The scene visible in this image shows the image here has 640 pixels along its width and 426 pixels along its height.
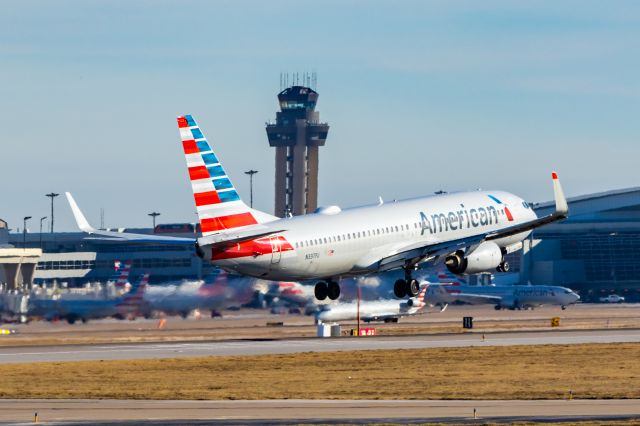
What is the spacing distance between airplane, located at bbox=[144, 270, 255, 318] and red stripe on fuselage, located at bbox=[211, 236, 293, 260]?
144 ft

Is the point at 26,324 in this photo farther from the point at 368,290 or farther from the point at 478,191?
the point at 478,191

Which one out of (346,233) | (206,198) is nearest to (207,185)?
(206,198)

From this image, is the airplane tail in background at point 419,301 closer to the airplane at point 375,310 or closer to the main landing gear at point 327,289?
the airplane at point 375,310

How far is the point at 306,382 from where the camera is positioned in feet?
228

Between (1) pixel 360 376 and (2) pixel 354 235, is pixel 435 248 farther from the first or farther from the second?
(1) pixel 360 376

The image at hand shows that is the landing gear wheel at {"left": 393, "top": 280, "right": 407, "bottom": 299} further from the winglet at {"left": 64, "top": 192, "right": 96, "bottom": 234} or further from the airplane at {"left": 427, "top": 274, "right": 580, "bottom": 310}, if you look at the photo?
the airplane at {"left": 427, "top": 274, "right": 580, "bottom": 310}

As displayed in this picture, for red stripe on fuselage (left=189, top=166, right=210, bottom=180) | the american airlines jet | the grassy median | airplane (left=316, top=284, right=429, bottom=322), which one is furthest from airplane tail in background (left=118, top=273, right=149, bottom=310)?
red stripe on fuselage (left=189, top=166, right=210, bottom=180)

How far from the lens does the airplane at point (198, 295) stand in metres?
119

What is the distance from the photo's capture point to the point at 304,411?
53188 millimetres

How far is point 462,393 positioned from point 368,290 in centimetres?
6146

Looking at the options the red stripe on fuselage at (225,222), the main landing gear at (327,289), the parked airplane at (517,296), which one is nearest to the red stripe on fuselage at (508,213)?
the main landing gear at (327,289)

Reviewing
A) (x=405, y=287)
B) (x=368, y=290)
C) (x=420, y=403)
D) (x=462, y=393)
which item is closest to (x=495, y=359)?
(x=405, y=287)

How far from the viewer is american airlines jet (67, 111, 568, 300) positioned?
73125mm

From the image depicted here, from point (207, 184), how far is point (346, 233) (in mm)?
10876
